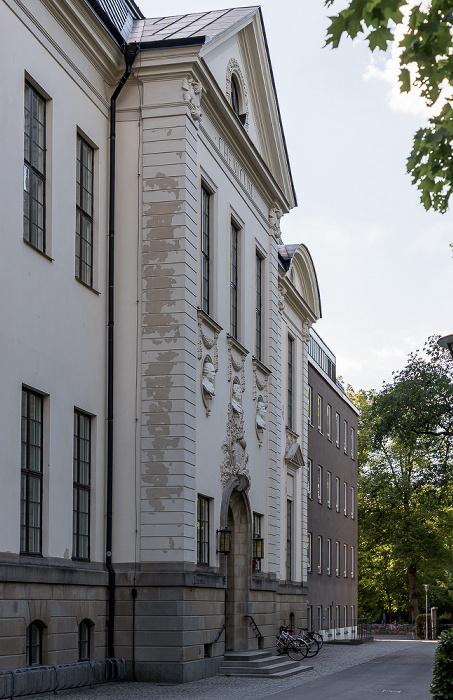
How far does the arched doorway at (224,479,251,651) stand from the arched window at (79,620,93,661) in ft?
23.3

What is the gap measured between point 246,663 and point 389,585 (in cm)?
5920

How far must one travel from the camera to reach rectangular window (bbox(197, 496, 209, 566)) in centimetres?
2414

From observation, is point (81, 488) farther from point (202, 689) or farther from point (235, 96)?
point (235, 96)

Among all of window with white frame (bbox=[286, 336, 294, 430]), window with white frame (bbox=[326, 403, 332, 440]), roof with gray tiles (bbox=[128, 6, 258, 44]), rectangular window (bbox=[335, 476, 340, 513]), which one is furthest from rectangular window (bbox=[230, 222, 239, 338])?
rectangular window (bbox=[335, 476, 340, 513])

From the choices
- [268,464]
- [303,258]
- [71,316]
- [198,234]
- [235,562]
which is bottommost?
[235,562]

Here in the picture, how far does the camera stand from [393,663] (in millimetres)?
33344

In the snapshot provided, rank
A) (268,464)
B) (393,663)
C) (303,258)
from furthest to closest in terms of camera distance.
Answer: (303,258), (393,663), (268,464)

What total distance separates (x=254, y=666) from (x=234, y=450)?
491 centimetres

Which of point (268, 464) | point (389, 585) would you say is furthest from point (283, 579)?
point (389, 585)

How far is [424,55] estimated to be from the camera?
8.80 metres

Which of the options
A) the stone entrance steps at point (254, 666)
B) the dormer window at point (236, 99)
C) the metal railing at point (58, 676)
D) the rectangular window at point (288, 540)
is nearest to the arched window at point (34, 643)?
the metal railing at point (58, 676)

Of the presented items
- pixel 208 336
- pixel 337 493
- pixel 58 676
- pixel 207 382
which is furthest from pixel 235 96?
pixel 337 493

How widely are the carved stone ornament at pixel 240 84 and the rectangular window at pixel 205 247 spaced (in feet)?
Answer: 7.93

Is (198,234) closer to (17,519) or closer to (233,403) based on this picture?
(233,403)
